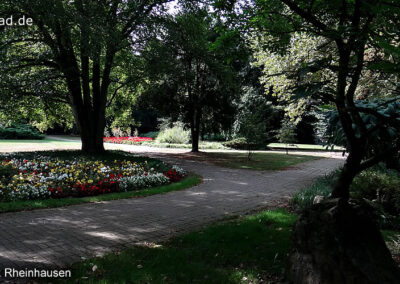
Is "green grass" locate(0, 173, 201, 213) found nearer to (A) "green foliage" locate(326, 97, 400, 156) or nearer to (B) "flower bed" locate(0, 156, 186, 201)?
(B) "flower bed" locate(0, 156, 186, 201)

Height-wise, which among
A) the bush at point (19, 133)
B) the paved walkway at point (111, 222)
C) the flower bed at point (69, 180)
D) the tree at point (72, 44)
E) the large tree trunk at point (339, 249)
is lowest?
the paved walkway at point (111, 222)

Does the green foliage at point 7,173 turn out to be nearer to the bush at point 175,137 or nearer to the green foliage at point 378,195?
the green foliage at point 378,195

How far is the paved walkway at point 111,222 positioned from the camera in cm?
379

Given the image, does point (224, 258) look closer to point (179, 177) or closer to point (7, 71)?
point (179, 177)

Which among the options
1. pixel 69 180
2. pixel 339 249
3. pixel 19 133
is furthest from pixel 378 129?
pixel 19 133

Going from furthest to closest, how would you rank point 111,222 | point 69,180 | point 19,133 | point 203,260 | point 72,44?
point 19,133, point 72,44, point 69,180, point 111,222, point 203,260

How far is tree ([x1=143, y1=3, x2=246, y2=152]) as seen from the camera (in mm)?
5432

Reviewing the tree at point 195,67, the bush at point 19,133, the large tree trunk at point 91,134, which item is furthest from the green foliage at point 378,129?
the bush at point 19,133

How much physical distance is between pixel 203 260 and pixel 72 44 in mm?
11337

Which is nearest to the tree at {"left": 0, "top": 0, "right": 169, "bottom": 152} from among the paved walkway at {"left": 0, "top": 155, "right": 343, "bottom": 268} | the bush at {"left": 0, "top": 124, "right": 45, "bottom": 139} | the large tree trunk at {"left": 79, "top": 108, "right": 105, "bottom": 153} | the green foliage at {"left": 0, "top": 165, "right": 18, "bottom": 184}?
the large tree trunk at {"left": 79, "top": 108, "right": 105, "bottom": 153}

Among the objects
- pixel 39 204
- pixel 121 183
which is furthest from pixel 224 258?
pixel 121 183

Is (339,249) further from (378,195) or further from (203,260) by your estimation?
(378,195)

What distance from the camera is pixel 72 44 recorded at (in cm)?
1187

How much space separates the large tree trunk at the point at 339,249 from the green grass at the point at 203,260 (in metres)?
0.63
